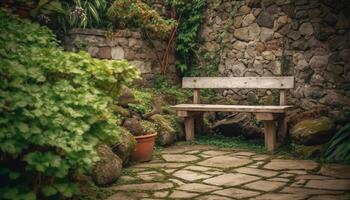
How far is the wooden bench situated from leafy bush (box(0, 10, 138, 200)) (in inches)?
117

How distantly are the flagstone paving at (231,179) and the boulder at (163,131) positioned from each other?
19.4 inches

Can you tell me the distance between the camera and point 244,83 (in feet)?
22.8

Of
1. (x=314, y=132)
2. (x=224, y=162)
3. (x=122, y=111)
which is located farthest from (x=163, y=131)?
(x=314, y=132)

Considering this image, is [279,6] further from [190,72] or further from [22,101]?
[22,101]

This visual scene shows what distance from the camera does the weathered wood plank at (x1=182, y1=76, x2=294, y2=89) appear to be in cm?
646

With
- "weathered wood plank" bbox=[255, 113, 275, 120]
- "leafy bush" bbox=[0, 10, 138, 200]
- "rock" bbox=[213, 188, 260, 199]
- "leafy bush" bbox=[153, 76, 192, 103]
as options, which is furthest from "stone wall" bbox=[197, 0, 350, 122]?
"leafy bush" bbox=[0, 10, 138, 200]

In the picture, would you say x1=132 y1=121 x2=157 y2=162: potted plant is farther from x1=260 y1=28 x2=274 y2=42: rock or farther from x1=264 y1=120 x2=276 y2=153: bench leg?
x1=260 y1=28 x2=274 y2=42: rock

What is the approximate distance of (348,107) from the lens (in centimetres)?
634

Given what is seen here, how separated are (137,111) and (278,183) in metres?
2.75

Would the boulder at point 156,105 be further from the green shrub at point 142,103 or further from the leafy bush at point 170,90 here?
the leafy bush at point 170,90

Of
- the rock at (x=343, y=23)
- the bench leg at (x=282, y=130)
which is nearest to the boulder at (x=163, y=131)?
the bench leg at (x=282, y=130)

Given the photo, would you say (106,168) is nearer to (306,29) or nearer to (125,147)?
(125,147)

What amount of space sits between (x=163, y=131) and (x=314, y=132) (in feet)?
7.44

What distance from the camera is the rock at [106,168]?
4094 millimetres
